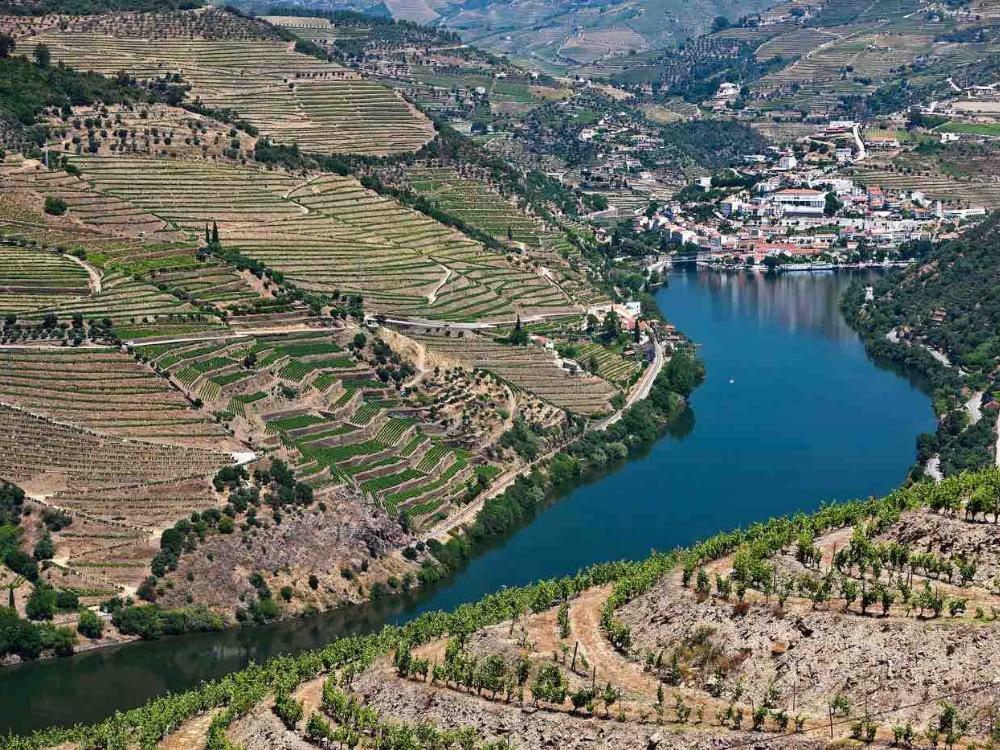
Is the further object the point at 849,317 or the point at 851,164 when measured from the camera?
the point at 851,164

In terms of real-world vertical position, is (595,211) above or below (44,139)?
below

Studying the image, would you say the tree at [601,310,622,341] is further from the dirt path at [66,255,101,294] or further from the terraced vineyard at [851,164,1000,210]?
the terraced vineyard at [851,164,1000,210]

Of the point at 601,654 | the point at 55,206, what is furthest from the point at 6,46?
the point at 601,654

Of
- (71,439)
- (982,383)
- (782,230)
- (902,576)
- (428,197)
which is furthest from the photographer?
(782,230)

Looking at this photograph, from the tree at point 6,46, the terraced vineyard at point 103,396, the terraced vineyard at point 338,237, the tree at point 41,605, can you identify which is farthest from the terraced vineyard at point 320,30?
the tree at point 41,605

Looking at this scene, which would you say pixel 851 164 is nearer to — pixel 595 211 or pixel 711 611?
pixel 595 211

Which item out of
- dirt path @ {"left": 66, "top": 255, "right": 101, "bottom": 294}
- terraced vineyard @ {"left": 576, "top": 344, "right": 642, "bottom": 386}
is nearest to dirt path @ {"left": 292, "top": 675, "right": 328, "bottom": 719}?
dirt path @ {"left": 66, "top": 255, "right": 101, "bottom": 294}

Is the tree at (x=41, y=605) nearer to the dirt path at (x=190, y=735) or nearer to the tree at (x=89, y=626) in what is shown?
the tree at (x=89, y=626)

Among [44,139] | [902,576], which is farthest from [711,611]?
[44,139]
